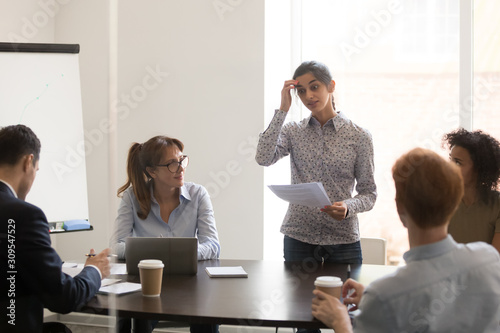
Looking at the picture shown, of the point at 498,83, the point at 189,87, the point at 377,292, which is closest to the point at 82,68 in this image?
the point at 189,87

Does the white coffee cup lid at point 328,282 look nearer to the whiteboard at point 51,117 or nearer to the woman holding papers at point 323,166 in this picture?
the woman holding papers at point 323,166

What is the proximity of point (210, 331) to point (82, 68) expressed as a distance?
2.46 metres

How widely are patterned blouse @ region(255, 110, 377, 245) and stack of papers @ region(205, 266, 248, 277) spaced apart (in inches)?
16.2

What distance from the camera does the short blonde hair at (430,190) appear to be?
118cm

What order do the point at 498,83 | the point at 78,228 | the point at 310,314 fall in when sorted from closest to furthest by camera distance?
the point at 310,314 < the point at 78,228 < the point at 498,83

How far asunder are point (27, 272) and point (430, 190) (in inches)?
47.6

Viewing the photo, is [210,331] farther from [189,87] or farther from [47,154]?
[189,87]

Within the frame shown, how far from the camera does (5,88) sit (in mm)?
2812

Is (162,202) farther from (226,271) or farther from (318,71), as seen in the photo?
(318,71)

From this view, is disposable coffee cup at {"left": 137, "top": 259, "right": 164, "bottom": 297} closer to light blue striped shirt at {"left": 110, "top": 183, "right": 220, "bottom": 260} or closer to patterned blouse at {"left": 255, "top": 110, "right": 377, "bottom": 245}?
light blue striped shirt at {"left": 110, "top": 183, "right": 220, "bottom": 260}

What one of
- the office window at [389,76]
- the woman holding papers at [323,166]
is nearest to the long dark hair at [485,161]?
the woman holding papers at [323,166]

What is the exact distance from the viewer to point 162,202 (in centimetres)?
263

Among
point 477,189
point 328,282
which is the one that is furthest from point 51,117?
point 477,189

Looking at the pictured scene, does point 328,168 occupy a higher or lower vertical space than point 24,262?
higher
